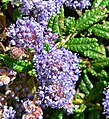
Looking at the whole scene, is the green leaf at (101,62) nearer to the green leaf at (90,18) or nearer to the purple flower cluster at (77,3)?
the green leaf at (90,18)

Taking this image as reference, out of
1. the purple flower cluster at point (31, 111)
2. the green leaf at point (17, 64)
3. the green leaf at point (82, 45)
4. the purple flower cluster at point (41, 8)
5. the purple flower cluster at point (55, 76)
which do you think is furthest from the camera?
the green leaf at point (82, 45)

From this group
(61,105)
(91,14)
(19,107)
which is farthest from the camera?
(91,14)

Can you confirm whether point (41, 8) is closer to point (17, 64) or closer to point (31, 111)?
point (17, 64)

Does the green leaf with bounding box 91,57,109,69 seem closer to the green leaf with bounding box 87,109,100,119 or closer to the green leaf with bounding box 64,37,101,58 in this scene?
the green leaf with bounding box 64,37,101,58

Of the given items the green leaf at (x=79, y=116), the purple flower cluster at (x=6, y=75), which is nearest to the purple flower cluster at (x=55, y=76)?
the purple flower cluster at (x=6, y=75)

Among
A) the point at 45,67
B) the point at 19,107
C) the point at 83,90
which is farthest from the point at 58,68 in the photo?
the point at 83,90

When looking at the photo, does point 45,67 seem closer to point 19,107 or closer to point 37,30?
point 37,30
